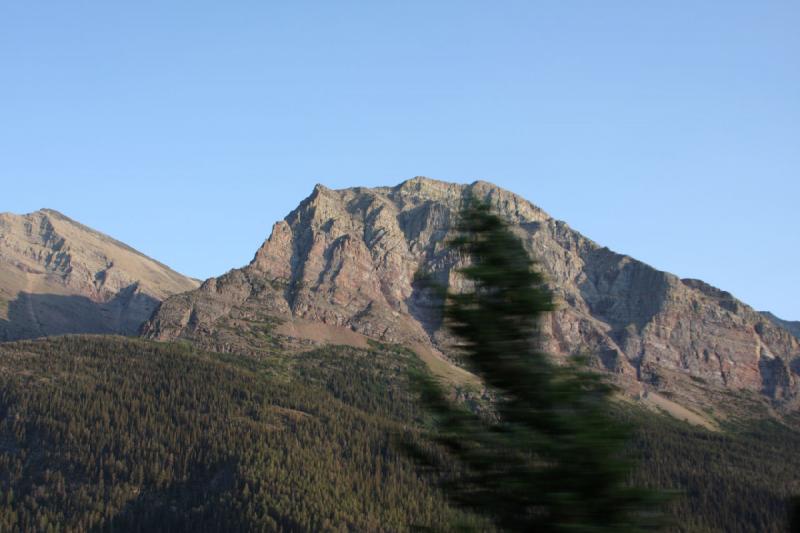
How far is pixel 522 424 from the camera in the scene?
→ 23344 millimetres

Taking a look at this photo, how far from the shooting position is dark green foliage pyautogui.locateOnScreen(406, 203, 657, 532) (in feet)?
72.3

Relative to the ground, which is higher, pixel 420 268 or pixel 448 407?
pixel 420 268

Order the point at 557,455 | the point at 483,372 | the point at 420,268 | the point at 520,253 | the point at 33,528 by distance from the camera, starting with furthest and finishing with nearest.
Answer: the point at 33,528 → the point at 420,268 → the point at 520,253 → the point at 483,372 → the point at 557,455

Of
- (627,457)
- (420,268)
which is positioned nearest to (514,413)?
(627,457)

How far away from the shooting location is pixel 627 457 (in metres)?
23.0

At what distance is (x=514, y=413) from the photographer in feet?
77.3

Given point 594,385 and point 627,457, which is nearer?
point 627,457

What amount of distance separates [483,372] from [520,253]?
3815 millimetres

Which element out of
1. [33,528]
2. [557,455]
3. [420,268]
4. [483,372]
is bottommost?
[33,528]

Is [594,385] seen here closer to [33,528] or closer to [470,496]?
[470,496]

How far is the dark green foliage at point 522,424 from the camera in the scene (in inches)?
867

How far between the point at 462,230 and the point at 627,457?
7914 mm

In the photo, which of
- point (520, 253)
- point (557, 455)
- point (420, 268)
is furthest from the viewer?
point (420, 268)

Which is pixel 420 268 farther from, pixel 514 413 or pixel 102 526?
pixel 102 526
